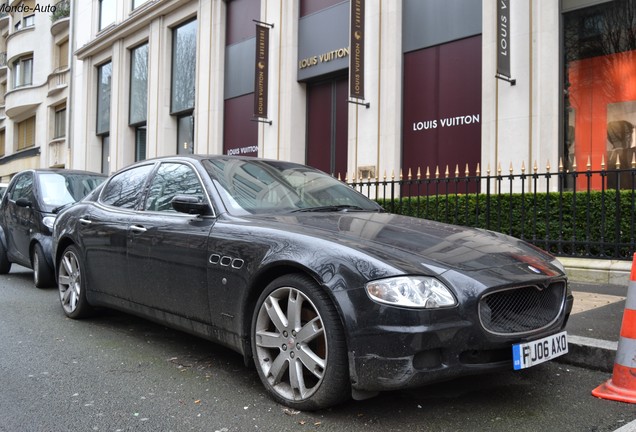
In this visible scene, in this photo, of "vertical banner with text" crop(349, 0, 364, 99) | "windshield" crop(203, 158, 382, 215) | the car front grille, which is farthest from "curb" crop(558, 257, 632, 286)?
"vertical banner with text" crop(349, 0, 364, 99)

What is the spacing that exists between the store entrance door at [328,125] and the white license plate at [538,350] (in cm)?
1024

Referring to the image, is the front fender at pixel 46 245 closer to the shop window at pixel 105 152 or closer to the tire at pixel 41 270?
the tire at pixel 41 270

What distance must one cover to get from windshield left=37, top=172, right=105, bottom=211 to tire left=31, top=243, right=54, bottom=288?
592mm

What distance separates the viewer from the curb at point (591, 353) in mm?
3861

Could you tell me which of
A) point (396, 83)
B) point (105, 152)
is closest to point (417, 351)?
point (396, 83)

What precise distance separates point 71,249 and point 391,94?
26.7 feet

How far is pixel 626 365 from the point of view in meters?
3.34

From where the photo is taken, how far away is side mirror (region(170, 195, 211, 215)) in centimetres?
383

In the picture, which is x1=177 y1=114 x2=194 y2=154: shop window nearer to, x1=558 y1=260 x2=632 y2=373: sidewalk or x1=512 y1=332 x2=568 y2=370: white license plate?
x1=558 y1=260 x2=632 y2=373: sidewalk

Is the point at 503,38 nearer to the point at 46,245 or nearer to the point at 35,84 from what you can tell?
the point at 46,245

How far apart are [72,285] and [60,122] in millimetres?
27443

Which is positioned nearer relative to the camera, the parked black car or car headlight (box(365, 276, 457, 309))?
car headlight (box(365, 276, 457, 309))

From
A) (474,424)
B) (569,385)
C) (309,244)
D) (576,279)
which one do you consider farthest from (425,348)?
(576,279)

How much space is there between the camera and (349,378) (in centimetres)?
292
